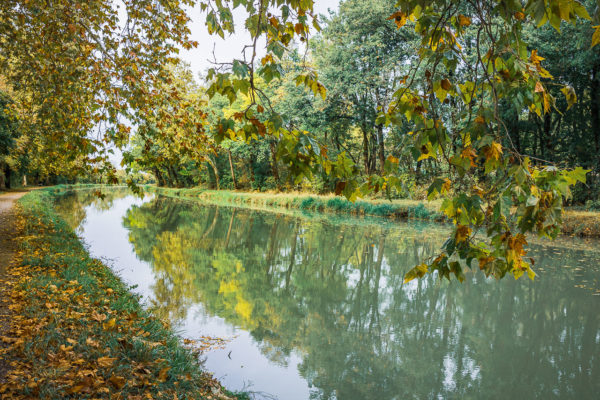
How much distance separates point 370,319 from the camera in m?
6.14

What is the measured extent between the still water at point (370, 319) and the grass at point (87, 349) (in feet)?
2.78

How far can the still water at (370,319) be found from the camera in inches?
168

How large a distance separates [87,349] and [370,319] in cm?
430

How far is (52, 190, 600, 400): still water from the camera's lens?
427 cm

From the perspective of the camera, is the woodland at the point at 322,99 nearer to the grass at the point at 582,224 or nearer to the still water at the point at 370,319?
the still water at the point at 370,319

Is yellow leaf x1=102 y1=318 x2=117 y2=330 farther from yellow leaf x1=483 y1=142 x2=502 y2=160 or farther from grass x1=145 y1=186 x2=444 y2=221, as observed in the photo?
grass x1=145 y1=186 x2=444 y2=221

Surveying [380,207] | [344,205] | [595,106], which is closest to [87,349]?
[380,207]

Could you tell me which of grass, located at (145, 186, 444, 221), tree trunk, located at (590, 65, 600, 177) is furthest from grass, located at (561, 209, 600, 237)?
grass, located at (145, 186, 444, 221)

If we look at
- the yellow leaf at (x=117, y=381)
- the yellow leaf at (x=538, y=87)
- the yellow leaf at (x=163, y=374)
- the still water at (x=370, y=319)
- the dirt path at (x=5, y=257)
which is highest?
the yellow leaf at (x=538, y=87)

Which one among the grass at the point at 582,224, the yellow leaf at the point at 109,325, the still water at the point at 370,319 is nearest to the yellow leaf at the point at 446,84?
the still water at the point at 370,319

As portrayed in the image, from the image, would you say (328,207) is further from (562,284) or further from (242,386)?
(242,386)

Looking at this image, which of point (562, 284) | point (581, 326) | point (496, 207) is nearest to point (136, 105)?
point (496, 207)

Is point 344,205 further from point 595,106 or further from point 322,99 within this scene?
point 322,99

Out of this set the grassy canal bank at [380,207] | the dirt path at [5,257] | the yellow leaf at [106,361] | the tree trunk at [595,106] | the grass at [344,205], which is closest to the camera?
the yellow leaf at [106,361]
